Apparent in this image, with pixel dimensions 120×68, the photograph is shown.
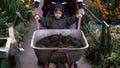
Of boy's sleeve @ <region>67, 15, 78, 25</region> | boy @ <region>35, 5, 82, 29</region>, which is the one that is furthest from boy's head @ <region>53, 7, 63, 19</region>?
boy's sleeve @ <region>67, 15, 78, 25</region>

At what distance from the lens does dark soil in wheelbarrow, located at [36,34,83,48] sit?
4137 mm

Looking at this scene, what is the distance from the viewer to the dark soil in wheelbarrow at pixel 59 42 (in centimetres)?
414

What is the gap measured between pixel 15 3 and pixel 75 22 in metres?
1.95

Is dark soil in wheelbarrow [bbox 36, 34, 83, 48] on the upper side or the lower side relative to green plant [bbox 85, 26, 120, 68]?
upper

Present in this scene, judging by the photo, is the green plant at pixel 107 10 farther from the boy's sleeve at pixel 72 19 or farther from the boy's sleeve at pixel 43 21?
the boy's sleeve at pixel 43 21

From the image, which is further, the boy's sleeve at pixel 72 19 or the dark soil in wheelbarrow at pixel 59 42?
the boy's sleeve at pixel 72 19

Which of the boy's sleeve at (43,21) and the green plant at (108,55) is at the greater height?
the boy's sleeve at (43,21)

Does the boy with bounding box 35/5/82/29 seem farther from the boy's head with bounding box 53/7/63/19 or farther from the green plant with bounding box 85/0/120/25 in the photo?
the green plant with bounding box 85/0/120/25

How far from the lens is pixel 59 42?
4.16 m

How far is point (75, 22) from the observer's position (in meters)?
5.39

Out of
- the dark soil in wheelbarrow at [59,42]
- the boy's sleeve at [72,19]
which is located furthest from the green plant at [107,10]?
the dark soil in wheelbarrow at [59,42]

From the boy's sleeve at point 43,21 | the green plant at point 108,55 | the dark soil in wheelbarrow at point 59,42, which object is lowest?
the green plant at point 108,55

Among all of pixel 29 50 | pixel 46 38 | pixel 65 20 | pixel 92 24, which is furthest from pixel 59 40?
pixel 92 24

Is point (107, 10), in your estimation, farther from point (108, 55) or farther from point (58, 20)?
point (58, 20)
